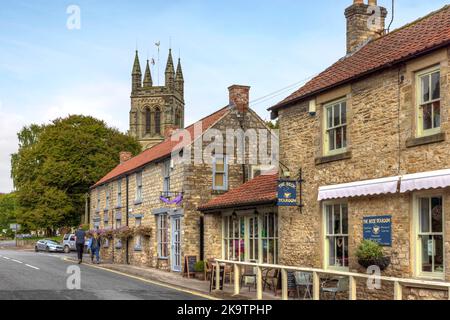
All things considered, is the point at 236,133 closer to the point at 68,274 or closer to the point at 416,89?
the point at 68,274

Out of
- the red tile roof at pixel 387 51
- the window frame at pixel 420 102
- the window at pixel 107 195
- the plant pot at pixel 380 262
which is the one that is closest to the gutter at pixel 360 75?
the red tile roof at pixel 387 51

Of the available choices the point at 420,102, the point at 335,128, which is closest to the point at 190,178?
the point at 335,128

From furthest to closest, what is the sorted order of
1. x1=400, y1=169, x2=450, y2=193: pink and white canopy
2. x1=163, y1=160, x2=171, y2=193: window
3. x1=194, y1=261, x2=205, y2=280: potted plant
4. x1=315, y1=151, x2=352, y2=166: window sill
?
x1=163, y1=160, x2=171, y2=193: window → x1=194, y1=261, x2=205, y2=280: potted plant → x1=315, y1=151, x2=352, y2=166: window sill → x1=400, y1=169, x2=450, y2=193: pink and white canopy

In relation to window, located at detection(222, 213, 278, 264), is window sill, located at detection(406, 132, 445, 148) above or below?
above

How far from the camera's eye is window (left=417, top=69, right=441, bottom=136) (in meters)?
13.1

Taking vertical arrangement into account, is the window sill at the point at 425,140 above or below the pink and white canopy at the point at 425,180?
above

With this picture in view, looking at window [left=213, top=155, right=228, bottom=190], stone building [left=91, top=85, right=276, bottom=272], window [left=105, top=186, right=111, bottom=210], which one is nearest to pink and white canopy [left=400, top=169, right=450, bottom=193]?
stone building [left=91, top=85, right=276, bottom=272]

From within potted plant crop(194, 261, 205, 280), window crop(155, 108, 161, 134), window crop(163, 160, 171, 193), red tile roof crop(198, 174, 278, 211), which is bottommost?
potted plant crop(194, 261, 205, 280)

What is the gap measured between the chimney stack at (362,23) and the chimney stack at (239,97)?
8.25 meters

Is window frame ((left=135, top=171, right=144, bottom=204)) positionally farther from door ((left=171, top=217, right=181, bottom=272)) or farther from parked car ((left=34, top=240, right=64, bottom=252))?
parked car ((left=34, top=240, right=64, bottom=252))

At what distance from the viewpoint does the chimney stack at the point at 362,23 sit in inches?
763

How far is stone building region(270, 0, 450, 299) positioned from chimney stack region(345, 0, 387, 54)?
13.7 inches

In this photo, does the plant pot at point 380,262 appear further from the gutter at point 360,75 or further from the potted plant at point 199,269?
the potted plant at point 199,269

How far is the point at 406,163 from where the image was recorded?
537 inches
